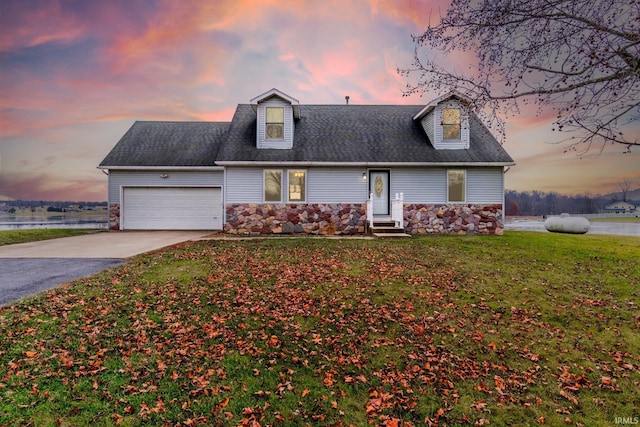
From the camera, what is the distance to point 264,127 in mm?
14586

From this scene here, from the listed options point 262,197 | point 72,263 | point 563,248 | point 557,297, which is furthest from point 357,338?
point 262,197

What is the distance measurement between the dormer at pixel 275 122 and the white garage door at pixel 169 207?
389cm

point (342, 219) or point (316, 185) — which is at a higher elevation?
point (316, 185)

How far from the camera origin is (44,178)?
23844 millimetres

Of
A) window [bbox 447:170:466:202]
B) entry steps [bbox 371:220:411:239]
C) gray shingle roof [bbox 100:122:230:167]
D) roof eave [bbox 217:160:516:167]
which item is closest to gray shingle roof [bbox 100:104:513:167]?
gray shingle roof [bbox 100:122:230:167]

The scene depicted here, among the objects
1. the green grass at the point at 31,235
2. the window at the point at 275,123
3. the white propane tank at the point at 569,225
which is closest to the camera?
the green grass at the point at 31,235

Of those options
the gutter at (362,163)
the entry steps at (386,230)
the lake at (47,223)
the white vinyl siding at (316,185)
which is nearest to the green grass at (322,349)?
the entry steps at (386,230)

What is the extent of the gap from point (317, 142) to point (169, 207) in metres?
8.38

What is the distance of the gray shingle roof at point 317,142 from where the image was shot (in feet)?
46.5

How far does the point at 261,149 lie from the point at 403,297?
1080 centimetres

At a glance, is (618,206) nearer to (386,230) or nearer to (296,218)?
(386,230)

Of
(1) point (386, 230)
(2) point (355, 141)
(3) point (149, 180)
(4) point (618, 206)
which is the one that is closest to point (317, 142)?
(2) point (355, 141)

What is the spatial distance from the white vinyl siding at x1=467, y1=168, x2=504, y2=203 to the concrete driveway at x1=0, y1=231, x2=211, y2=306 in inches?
521

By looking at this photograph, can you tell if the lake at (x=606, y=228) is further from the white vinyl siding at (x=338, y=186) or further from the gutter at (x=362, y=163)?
the white vinyl siding at (x=338, y=186)
